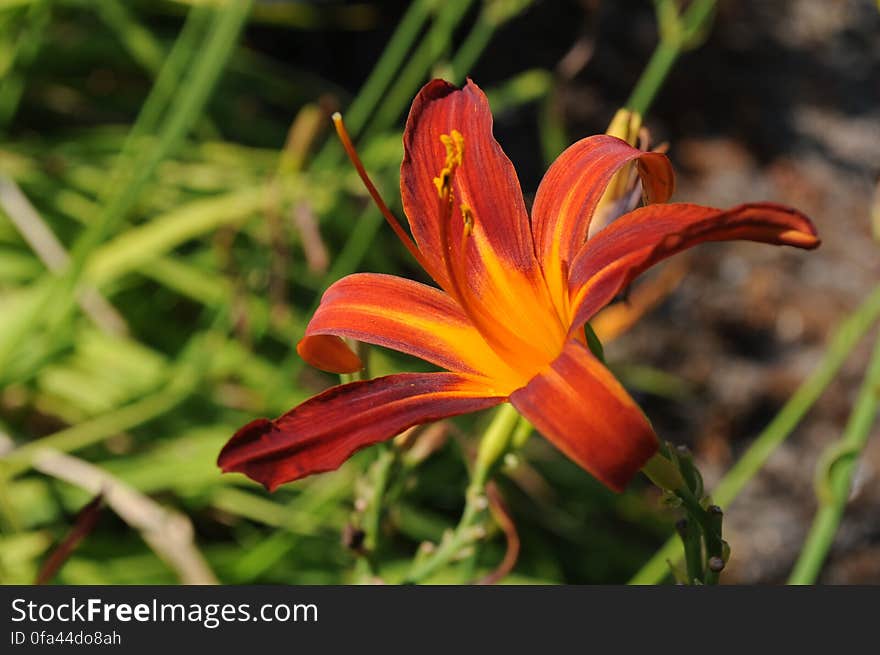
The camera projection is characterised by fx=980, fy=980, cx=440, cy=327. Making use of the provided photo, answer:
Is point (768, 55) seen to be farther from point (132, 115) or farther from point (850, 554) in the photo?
point (132, 115)

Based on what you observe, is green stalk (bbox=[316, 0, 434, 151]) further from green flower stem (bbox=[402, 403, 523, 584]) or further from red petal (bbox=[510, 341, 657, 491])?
red petal (bbox=[510, 341, 657, 491])

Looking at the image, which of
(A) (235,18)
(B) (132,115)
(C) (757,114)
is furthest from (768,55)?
(A) (235,18)

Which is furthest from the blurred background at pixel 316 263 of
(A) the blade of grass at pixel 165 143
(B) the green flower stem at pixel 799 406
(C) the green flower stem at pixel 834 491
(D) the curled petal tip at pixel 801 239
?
(D) the curled petal tip at pixel 801 239

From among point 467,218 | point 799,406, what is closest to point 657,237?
point 467,218

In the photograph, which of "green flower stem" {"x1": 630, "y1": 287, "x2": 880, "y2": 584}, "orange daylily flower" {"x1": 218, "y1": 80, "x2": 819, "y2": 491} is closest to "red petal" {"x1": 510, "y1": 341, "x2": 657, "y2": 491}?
"orange daylily flower" {"x1": 218, "y1": 80, "x2": 819, "y2": 491}

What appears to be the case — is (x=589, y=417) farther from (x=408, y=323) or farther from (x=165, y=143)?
(x=165, y=143)
